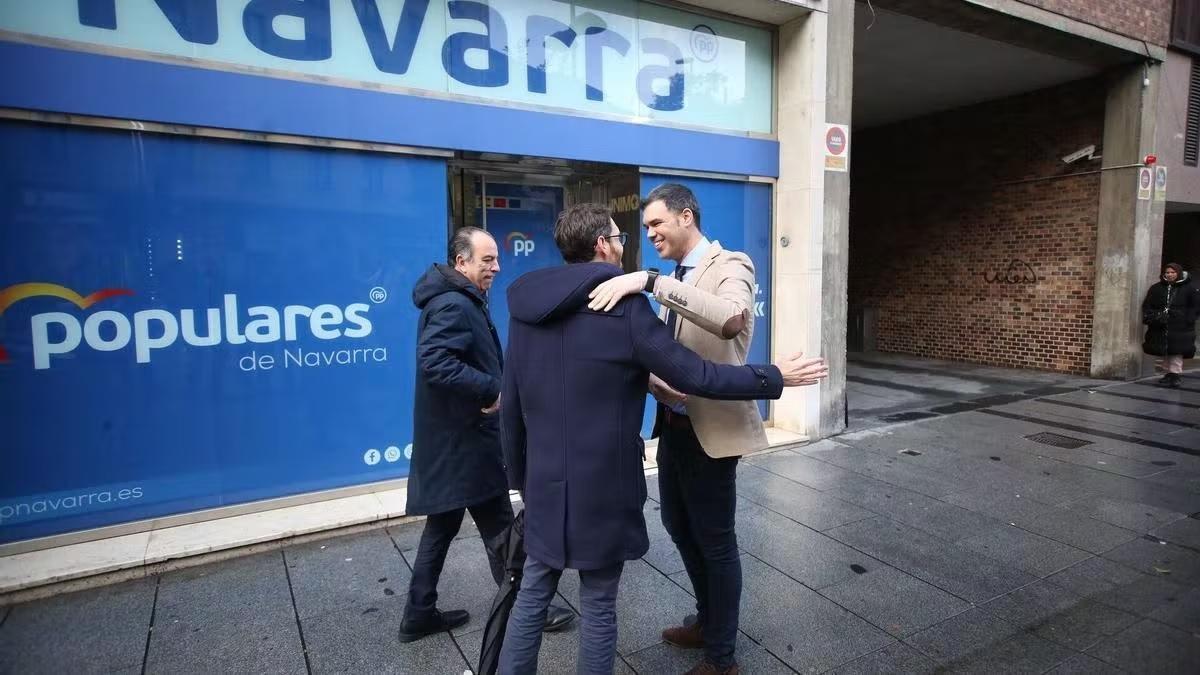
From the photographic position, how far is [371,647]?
3021mm

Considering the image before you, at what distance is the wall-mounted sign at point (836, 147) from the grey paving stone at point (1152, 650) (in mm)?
4546

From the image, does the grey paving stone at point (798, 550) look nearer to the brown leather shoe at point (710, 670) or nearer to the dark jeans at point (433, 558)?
the brown leather shoe at point (710, 670)

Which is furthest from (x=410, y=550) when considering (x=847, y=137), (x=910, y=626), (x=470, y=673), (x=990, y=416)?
(x=990, y=416)

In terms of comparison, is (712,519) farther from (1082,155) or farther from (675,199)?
(1082,155)

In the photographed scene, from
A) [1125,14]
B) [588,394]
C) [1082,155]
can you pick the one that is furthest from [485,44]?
[1082,155]

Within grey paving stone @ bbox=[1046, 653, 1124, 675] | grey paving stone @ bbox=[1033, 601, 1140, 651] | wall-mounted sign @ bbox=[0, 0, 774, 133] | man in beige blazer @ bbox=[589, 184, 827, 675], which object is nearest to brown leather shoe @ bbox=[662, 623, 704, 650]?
man in beige blazer @ bbox=[589, 184, 827, 675]

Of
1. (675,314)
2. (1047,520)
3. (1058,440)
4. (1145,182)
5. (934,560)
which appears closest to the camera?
(675,314)

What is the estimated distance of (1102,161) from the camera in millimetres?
10031

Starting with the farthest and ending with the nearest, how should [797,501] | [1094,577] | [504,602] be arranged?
[797,501]
[1094,577]
[504,602]

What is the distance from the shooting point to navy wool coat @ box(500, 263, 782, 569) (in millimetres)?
2129

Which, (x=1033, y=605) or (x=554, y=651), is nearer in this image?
(x=554, y=651)

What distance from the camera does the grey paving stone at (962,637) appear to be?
2953mm

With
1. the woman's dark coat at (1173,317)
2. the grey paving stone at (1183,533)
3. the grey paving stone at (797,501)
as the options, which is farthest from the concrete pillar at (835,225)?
the woman's dark coat at (1173,317)

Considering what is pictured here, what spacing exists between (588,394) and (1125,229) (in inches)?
428
